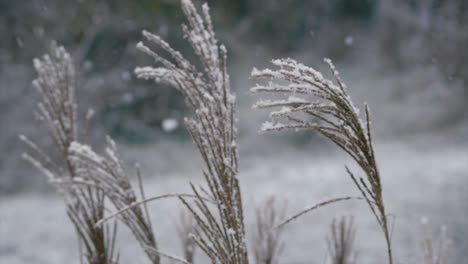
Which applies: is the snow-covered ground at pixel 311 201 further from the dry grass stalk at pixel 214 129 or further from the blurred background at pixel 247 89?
the dry grass stalk at pixel 214 129

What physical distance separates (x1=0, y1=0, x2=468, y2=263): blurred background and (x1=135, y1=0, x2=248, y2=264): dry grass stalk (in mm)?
3876

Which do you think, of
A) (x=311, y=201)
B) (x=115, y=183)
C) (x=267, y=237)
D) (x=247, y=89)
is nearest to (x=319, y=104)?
(x=115, y=183)

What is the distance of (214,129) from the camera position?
1.17 meters

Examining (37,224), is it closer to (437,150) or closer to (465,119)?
(437,150)

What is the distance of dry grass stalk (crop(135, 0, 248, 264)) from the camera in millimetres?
1174

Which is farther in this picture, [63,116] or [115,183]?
[63,116]

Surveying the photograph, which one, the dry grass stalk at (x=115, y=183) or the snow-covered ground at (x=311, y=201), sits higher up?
the snow-covered ground at (x=311, y=201)

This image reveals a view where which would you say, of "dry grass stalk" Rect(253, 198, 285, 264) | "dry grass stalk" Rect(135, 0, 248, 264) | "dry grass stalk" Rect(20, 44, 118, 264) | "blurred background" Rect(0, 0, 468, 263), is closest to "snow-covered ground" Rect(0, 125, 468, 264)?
"blurred background" Rect(0, 0, 468, 263)

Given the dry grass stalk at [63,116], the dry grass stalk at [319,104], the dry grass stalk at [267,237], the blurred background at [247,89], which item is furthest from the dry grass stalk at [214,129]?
the blurred background at [247,89]

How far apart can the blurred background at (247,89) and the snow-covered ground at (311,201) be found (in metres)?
0.04

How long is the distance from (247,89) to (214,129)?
6.37 m

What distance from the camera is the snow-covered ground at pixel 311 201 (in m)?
4.02

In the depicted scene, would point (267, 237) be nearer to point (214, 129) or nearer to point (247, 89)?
point (214, 129)

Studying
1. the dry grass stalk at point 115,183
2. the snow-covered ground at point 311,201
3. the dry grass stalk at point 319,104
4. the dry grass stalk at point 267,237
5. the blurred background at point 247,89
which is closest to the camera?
the dry grass stalk at point 319,104
